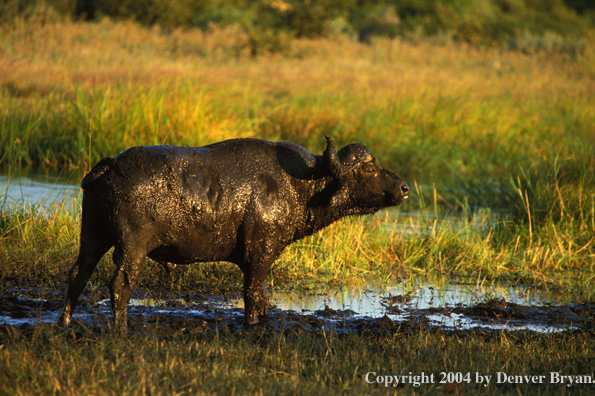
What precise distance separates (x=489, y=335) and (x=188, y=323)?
7.88ft

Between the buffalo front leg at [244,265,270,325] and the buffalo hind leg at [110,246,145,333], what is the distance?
891 mm

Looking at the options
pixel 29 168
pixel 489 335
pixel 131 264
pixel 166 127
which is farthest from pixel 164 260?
pixel 29 168

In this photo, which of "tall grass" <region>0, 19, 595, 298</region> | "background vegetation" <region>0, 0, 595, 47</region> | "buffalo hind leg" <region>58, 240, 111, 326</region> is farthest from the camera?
"background vegetation" <region>0, 0, 595, 47</region>

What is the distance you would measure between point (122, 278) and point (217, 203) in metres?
0.85

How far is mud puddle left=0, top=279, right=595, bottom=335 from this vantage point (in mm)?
5316

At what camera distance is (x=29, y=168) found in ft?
38.3

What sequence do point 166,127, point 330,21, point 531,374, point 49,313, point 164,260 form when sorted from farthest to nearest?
point 330,21 → point 166,127 → point 49,313 → point 164,260 → point 531,374

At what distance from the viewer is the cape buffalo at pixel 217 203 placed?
468 cm

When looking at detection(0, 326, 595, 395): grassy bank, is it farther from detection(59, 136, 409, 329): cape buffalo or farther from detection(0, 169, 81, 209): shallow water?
detection(0, 169, 81, 209): shallow water

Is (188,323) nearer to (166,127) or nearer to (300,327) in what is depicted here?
(300,327)

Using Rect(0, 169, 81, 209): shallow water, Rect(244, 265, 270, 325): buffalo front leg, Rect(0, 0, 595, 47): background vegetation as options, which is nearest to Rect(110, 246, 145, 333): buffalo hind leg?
Rect(244, 265, 270, 325): buffalo front leg

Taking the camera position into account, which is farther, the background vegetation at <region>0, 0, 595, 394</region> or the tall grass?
the tall grass

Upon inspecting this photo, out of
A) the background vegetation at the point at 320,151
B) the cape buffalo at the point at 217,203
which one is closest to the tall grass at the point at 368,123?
the background vegetation at the point at 320,151

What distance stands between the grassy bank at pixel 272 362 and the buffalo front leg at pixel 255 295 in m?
0.27
